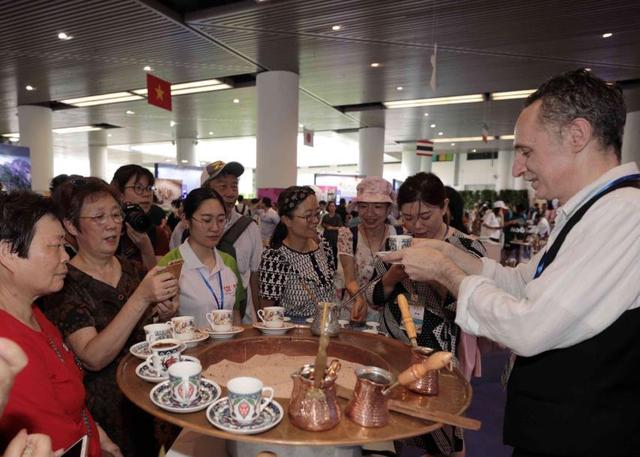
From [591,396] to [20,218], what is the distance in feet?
5.90

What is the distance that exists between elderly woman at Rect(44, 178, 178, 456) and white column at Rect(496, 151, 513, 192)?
69.8 feet

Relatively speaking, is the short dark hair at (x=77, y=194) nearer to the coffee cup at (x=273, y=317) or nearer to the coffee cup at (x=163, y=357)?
the coffee cup at (x=163, y=357)

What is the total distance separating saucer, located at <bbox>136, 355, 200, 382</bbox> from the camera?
4.08 ft

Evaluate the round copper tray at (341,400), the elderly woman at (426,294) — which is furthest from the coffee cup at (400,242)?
the round copper tray at (341,400)

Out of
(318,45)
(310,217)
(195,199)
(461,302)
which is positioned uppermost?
(318,45)

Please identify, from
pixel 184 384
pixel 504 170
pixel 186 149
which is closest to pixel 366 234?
pixel 184 384

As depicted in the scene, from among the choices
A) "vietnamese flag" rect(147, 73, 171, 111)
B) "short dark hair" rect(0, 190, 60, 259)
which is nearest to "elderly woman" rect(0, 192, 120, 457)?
"short dark hair" rect(0, 190, 60, 259)

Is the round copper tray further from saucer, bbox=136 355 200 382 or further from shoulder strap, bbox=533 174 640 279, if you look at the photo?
shoulder strap, bbox=533 174 640 279

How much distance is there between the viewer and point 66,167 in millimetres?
22422

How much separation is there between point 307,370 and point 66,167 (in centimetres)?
2629

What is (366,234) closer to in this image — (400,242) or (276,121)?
(400,242)

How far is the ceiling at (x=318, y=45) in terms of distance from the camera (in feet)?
16.4

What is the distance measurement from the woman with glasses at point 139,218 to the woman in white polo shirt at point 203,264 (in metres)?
0.32

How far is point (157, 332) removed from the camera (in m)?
1.48
